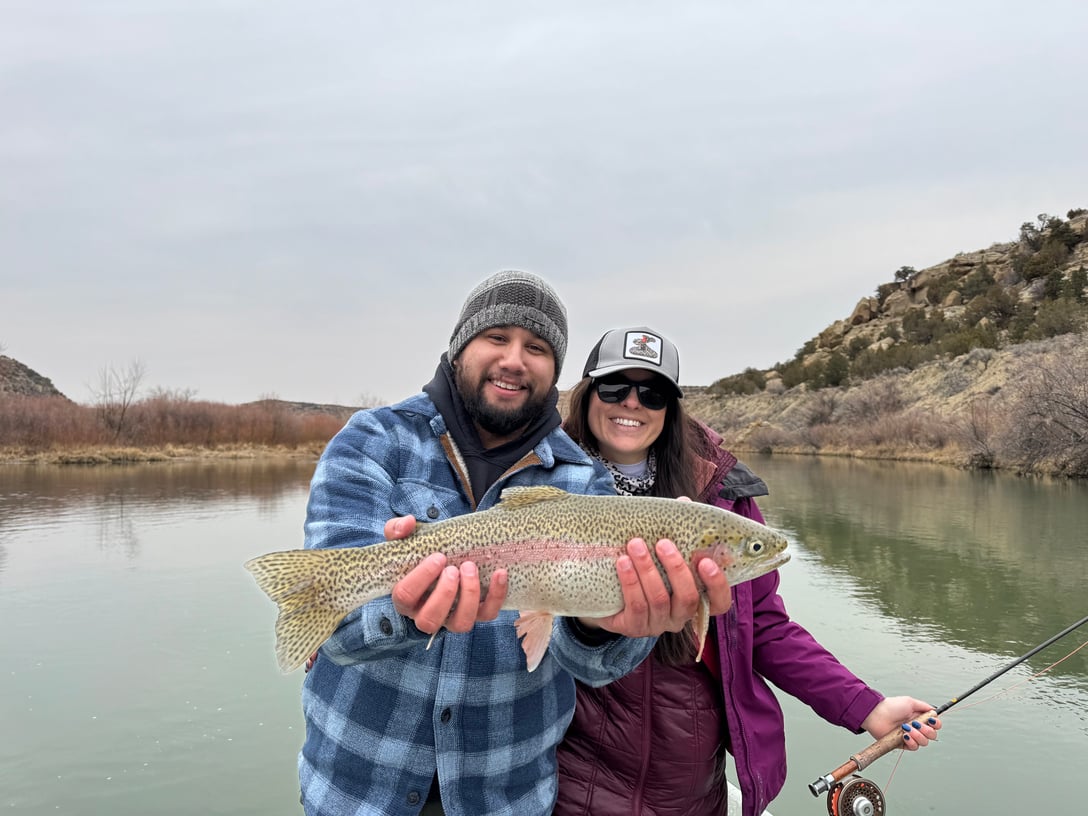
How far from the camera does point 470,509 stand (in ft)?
9.68

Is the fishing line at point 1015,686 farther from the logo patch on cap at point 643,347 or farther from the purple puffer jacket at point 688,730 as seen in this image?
the logo patch on cap at point 643,347

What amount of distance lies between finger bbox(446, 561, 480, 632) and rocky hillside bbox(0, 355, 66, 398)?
82399 mm

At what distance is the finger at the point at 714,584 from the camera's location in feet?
8.91

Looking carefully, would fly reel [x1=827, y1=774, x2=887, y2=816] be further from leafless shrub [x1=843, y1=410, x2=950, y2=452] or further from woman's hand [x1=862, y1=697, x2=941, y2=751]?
leafless shrub [x1=843, y1=410, x2=950, y2=452]

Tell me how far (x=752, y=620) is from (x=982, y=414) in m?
36.2

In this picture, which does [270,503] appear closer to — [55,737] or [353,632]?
[55,737]

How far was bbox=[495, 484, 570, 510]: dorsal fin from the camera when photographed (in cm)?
275

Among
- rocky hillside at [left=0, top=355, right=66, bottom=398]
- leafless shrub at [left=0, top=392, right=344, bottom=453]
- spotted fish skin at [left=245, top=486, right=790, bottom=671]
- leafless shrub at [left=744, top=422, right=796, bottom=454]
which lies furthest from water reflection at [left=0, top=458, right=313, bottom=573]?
rocky hillside at [left=0, top=355, right=66, bottom=398]

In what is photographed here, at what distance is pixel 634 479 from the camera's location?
3.69 metres

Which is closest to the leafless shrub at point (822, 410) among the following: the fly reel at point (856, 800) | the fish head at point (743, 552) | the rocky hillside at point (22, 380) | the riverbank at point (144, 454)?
the riverbank at point (144, 454)

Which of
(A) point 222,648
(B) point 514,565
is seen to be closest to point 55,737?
(A) point 222,648

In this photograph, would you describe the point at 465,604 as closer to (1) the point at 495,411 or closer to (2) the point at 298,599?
(2) the point at 298,599

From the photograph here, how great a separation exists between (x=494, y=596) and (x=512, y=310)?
1264mm

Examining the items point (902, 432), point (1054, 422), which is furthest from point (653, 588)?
point (902, 432)
